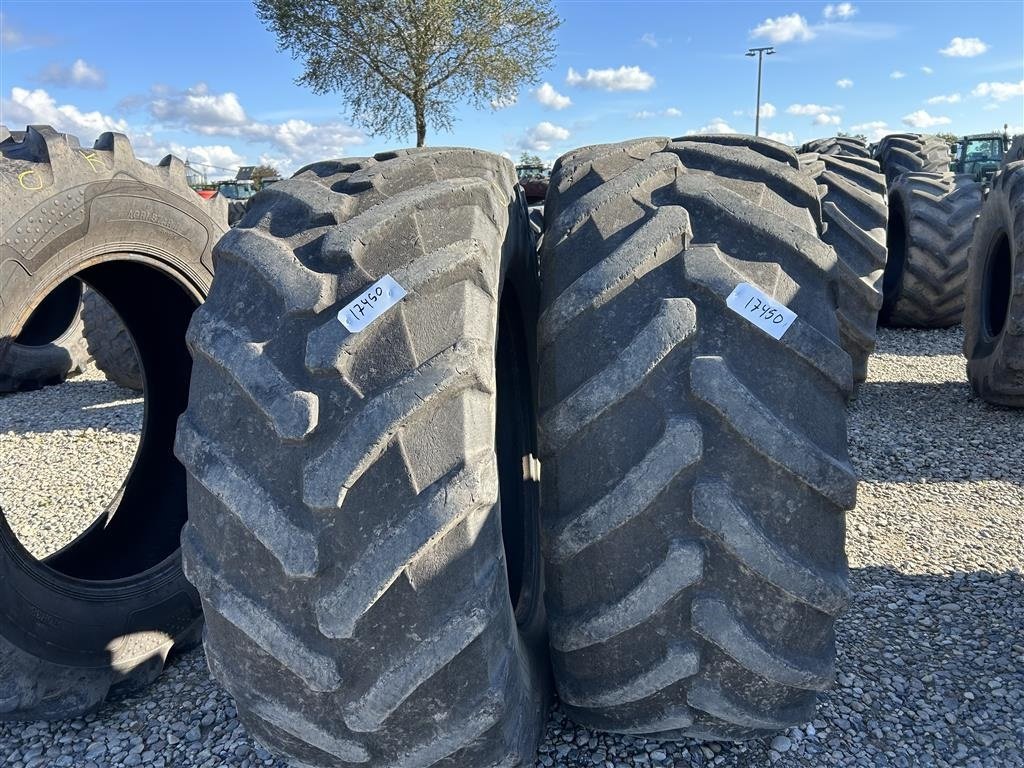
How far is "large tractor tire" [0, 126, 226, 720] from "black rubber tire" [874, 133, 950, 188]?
7.96 m

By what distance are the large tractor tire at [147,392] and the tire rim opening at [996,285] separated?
5.33 meters

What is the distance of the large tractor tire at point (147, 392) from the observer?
2.29 metres

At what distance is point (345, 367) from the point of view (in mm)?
1403

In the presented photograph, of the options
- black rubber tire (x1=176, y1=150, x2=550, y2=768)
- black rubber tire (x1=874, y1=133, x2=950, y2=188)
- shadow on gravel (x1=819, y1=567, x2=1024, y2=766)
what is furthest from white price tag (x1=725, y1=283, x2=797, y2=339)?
black rubber tire (x1=874, y1=133, x2=950, y2=188)

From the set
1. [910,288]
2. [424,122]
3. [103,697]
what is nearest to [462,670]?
[103,697]

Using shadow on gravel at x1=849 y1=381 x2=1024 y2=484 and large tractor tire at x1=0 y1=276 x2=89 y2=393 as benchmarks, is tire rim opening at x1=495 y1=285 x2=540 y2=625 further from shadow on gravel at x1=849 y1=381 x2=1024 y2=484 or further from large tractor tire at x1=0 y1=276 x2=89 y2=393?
→ large tractor tire at x1=0 y1=276 x2=89 y2=393

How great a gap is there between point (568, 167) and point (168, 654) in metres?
2.09

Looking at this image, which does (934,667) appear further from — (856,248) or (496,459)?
(856,248)

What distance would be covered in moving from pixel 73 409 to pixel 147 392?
134 inches

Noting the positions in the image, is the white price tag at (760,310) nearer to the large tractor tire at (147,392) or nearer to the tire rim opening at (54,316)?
the large tractor tire at (147,392)

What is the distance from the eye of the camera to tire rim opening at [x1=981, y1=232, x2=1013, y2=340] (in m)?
5.59

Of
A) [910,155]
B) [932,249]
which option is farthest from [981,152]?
[932,249]

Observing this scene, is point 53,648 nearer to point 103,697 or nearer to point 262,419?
point 103,697

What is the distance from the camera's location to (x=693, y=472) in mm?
1524
